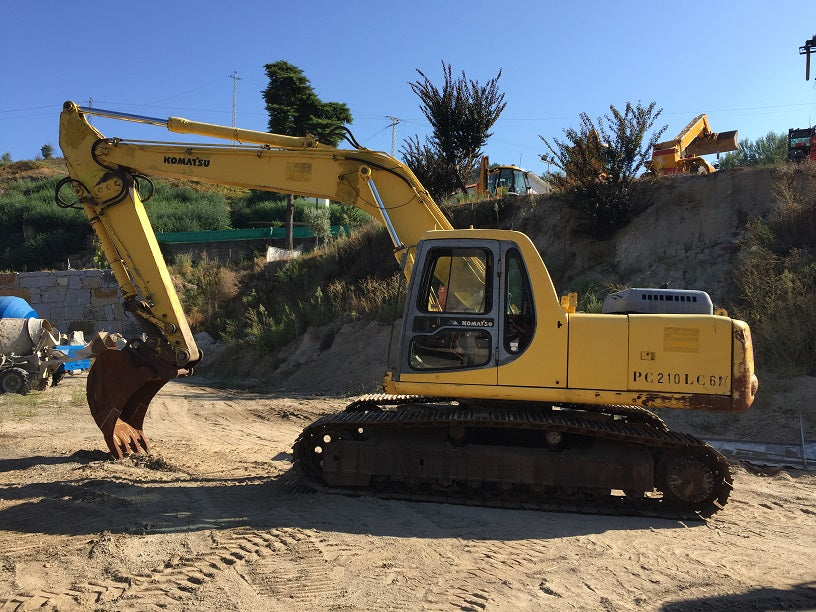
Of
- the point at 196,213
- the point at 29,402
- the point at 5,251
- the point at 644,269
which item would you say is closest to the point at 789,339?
the point at 644,269

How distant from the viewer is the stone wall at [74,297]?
21.4m

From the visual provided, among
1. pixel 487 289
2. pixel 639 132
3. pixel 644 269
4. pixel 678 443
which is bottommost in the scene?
pixel 678 443

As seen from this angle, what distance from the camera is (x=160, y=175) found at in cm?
709

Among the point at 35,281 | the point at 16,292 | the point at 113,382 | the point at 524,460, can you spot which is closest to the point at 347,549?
the point at 524,460

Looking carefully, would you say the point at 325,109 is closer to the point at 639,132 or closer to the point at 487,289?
the point at 639,132

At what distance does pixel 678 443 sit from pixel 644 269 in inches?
393

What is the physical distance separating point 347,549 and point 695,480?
309cm

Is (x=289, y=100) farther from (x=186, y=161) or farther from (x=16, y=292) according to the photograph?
(x=186, y=161)

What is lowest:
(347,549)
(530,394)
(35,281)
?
(347,549)

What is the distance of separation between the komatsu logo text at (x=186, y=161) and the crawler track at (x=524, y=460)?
3052mm

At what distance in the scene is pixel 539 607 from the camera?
12.7 ft

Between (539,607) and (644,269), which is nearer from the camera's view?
(539,607)

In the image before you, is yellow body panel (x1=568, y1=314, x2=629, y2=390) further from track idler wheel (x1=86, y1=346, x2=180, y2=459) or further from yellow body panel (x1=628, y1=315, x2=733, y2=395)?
track idler wheel (x1=86, y1=346, x2=180, y2=459)

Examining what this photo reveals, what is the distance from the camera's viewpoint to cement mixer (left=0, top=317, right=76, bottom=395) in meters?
12.6
